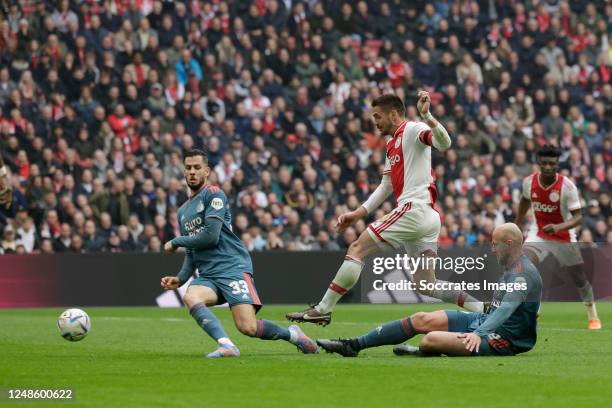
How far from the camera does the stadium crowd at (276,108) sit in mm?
22359

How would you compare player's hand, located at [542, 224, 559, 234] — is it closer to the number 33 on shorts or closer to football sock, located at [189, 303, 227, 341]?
the number 33 on shorts

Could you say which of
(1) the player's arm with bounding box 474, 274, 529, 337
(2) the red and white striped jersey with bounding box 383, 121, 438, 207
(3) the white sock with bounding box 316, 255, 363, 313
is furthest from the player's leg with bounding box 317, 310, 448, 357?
(2) the red and white striped jersey with bounding box 383, 121, 438, 207

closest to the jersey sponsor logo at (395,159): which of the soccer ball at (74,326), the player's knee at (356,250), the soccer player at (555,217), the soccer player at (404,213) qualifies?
the soccer player at (404,213)

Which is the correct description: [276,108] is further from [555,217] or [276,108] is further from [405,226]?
[405,226]

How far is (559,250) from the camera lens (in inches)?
611

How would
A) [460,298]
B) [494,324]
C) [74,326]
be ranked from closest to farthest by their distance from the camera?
[494,324]
[74,326]
[460,298]

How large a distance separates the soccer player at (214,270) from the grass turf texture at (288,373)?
0.26 meters

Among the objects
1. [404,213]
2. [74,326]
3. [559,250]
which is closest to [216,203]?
[74,326]

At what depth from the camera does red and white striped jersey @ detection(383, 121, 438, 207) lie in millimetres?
12047

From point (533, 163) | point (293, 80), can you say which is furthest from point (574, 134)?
point (293, 80)

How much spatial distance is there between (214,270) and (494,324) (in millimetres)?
2481

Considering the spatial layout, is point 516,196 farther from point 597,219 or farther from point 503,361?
point 503,361

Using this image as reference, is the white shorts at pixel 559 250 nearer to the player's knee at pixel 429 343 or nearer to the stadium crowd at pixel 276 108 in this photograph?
the player's knee at pixel 429 343

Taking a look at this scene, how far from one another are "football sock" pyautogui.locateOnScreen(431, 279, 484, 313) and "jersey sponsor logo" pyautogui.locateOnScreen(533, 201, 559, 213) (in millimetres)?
3514
